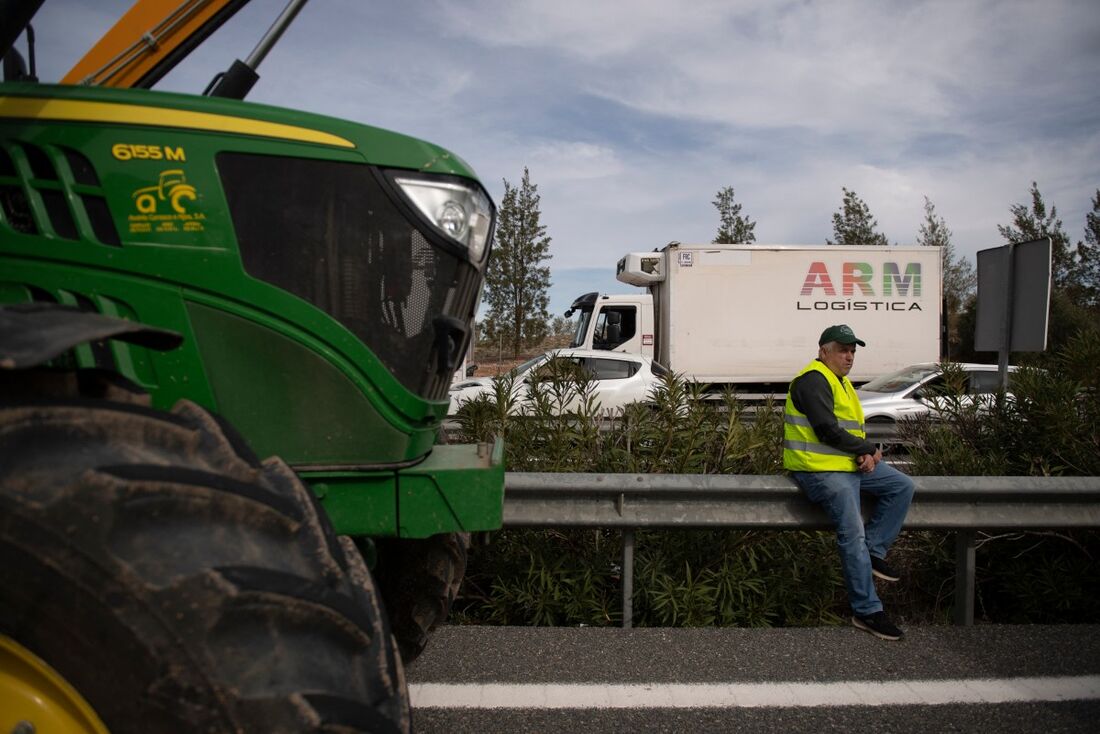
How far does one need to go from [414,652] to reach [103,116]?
2239 mm

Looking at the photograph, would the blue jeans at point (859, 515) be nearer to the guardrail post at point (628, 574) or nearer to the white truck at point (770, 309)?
the guardrail post at point (628, 574)

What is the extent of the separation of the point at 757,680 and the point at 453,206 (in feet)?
8.06

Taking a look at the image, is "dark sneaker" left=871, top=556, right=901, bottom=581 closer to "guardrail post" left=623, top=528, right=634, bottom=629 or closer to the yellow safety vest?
the yellow safety vest

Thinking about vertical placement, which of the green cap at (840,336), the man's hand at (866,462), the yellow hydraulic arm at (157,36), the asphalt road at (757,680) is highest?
the yellow hydraulic arm at (157,36)

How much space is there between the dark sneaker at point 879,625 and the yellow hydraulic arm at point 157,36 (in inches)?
159

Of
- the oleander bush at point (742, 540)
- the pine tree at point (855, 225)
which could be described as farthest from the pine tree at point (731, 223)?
the oleander bush at point (742, 540)

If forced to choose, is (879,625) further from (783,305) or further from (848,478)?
(783,305)

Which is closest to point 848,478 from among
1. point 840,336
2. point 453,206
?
point 840,336

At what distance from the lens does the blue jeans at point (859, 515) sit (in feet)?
13.8

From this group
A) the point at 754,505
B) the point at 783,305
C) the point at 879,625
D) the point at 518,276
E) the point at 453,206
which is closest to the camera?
the point at 453,206

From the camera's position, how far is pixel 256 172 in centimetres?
225

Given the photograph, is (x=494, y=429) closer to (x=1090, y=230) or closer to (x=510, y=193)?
(x=510, y=193)

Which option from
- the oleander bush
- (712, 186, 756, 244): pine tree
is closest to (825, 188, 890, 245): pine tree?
(712, 186, 756, 244): pine tree

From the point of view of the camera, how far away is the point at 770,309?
57.1ft
